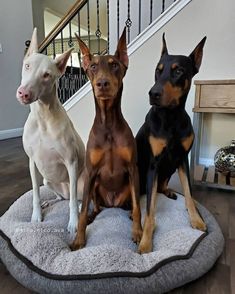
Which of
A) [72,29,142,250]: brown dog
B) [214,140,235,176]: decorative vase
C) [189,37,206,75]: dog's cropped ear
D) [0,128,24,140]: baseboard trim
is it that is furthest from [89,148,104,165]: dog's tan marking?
[0,128,24,140]: baseboard trim

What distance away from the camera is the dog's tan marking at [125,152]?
124cm

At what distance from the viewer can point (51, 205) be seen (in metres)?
1.62

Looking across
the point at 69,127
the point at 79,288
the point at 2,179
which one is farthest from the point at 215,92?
the point at 2,179

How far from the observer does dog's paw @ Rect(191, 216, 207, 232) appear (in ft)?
4.25

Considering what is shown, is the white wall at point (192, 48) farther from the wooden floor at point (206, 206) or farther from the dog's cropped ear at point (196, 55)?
the dog's cropped ear at point (196, 55)

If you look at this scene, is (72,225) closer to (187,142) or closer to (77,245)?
(77,245)

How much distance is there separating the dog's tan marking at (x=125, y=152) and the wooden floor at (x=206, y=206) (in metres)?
0.57

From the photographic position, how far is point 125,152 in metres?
1.24

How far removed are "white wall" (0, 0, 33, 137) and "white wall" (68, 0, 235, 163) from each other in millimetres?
2320

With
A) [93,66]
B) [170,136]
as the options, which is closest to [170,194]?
[170,136]

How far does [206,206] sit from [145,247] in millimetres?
789

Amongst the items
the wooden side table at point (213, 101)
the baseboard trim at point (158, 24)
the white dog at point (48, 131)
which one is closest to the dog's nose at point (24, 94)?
the white dog at point (48, 131)

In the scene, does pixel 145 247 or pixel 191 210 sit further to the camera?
pixel 191 210

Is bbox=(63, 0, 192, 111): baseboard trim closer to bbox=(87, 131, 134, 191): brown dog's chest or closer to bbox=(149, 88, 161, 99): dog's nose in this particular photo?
bbox=(149, 88, 161, 99): dog's nose
